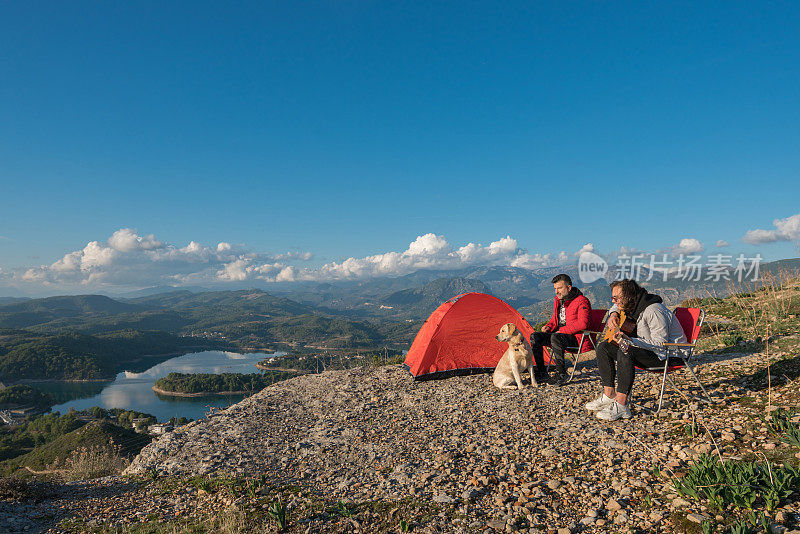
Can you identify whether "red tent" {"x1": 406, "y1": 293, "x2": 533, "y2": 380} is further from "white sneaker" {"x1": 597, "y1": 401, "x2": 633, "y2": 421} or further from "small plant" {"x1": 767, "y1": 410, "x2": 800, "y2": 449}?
"small plant" {"x1": 767, "y1": 410, "x2": 800, "y2": 449}

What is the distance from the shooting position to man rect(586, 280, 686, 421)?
20.2 ft

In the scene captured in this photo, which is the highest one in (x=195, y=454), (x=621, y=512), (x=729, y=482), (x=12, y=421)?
(x=729, y=482)

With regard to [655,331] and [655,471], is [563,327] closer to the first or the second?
[655,331]

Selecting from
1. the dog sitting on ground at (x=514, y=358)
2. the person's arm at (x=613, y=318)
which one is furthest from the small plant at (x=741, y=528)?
the dog sitting on ground at (x=514, y=358)

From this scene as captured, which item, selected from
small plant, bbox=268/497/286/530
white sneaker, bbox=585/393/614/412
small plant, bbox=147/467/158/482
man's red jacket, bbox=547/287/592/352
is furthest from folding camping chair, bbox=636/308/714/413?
small plant, bbox=147/467/158/482

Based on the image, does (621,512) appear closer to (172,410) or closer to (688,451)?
(688,451)

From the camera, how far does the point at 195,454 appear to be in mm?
7094

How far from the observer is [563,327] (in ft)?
29.5

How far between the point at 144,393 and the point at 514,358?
124 m

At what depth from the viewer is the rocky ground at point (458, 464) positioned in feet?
13.6

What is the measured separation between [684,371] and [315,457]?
8081mm

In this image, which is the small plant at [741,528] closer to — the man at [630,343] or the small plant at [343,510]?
the man at [630,343]

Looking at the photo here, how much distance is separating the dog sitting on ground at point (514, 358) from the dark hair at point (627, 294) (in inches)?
96.2

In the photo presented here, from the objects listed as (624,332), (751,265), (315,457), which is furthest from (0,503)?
(751,265)
